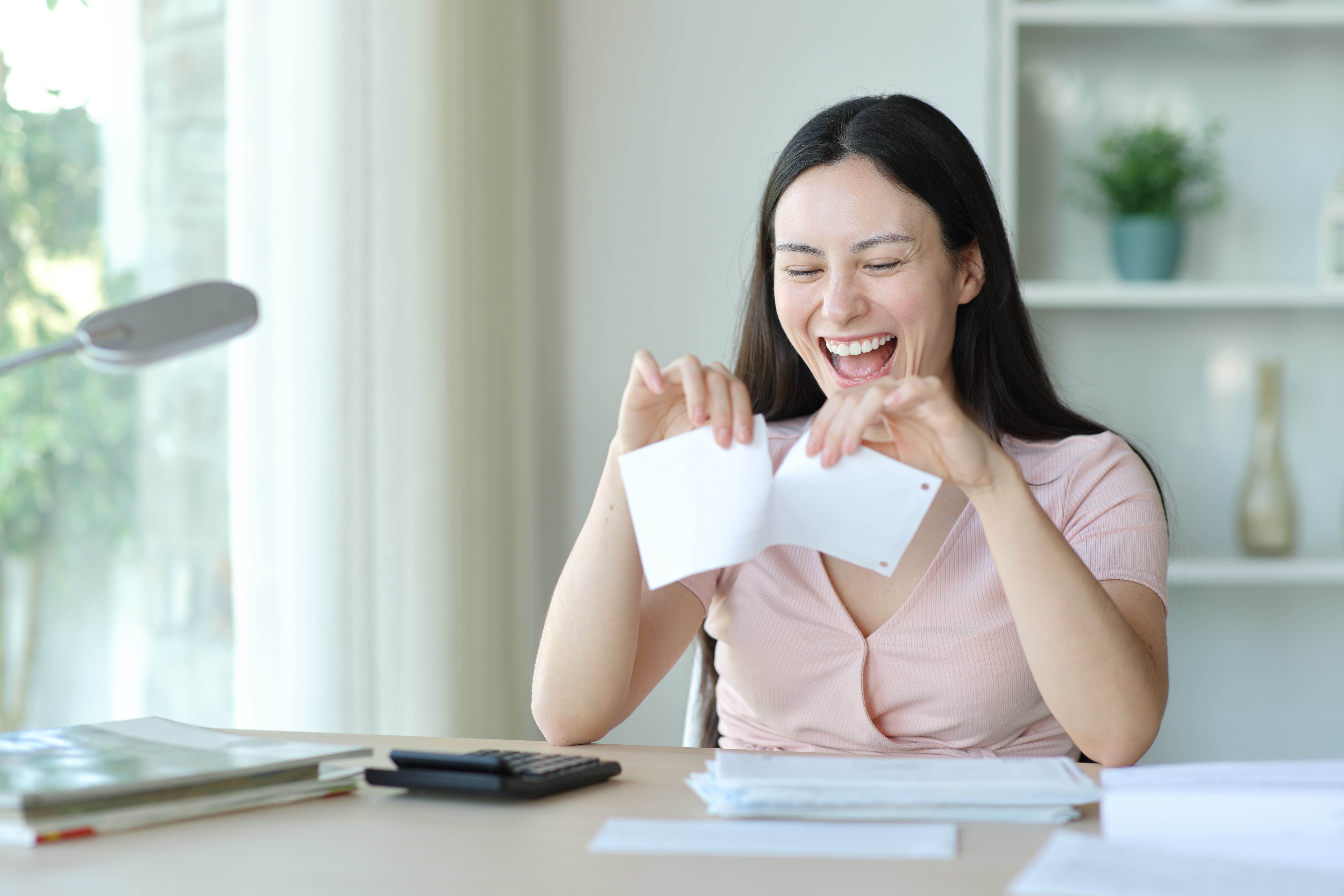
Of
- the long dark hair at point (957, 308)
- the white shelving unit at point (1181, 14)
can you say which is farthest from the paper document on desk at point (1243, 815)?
the white shelving unit at point (1181, 14)

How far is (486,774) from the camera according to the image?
938 mm

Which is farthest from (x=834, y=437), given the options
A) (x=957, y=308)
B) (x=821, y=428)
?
(x=957, y=308)

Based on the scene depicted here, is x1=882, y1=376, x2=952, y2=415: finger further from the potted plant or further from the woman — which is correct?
the potted plant

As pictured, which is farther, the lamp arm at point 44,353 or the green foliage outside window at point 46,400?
the green foliage outside window at point 46,400

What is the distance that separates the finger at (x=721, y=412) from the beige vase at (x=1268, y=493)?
5.69 ft

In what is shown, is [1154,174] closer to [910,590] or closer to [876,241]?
[876,241]

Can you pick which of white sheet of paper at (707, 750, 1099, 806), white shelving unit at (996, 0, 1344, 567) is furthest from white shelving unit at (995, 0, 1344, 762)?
white sheet of paper at (707, 750, 1099, 806)

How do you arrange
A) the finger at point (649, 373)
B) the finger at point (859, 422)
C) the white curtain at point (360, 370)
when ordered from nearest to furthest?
the finger at point (859, 422) < the finger at point (649, 373) < the white curtain at point (360, 370)

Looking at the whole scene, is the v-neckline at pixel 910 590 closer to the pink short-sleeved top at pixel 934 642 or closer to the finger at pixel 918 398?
the pink short-sleeved top at pixel 934 642

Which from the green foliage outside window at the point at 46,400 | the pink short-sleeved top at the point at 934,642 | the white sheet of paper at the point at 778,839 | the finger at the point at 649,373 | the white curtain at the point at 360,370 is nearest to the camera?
the white sheet of paper at the point at 778,839

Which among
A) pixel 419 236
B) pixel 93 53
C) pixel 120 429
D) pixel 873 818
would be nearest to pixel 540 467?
pixel 419 236

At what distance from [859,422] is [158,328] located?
0.57 m

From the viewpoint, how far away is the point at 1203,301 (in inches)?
93.3

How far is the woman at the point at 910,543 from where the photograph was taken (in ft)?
3.75
